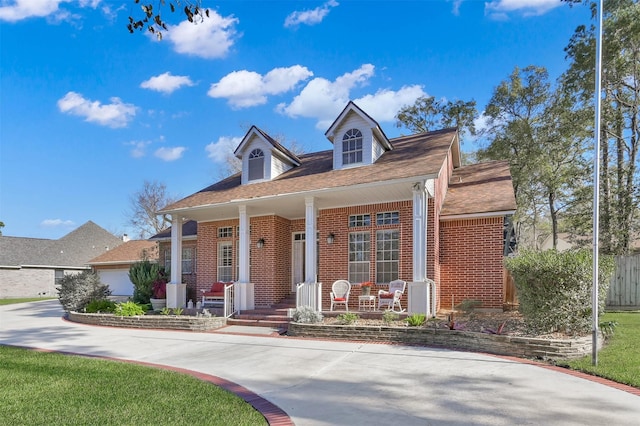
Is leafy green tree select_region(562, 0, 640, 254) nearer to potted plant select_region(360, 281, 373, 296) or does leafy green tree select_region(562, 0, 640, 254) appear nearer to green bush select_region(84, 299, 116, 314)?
potted plant select_region(360, 281, 373, 296)

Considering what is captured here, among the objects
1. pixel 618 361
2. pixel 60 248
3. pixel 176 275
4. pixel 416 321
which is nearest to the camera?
pixel 618 361

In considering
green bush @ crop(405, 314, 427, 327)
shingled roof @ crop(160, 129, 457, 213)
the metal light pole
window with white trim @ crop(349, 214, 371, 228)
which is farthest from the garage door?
the metal light pole

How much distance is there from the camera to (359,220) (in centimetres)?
1326

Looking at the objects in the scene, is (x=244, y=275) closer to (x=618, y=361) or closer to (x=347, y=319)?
(x=347, y=319)

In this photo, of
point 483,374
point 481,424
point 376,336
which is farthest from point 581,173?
point 481,424

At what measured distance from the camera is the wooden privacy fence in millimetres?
15852

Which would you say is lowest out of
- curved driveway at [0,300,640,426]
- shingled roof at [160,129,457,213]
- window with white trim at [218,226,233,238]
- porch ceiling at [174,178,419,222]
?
curved driveway at [0,300,640,426]

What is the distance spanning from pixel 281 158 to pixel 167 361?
9.38m

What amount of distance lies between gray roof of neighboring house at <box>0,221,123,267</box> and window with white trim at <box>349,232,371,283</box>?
3019 cm

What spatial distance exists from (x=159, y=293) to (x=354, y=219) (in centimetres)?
795

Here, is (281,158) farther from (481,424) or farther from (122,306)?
(481,424)

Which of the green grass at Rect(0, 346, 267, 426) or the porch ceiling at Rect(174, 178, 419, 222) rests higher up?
the porch ceiling at Rect(174, 178, 419, 222)

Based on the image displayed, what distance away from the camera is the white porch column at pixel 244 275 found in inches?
509

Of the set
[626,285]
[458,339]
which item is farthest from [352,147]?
[626,285]
